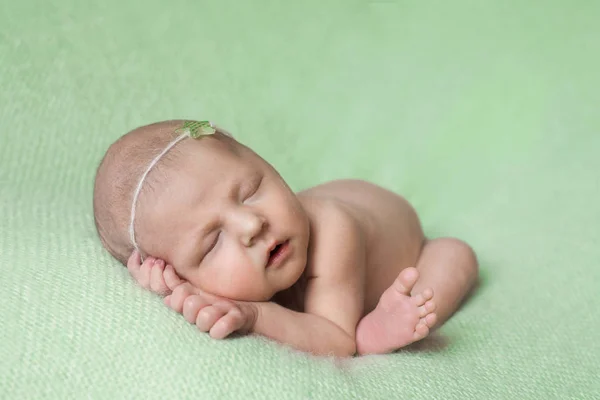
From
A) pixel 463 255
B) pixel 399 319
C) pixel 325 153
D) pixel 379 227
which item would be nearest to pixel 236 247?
pixel 399 319

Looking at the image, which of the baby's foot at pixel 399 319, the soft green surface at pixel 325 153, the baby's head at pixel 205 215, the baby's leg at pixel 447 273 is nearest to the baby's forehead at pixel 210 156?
the baby's head at pixel 205 215

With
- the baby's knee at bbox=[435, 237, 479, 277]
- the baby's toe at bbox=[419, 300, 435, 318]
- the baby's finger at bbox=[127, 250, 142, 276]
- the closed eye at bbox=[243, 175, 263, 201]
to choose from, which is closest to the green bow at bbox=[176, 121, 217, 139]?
the closed eye at bbox=[243, 175, 263, 201]

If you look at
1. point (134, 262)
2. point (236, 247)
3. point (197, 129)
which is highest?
point (197, 129)

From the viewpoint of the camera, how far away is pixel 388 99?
2.04 m

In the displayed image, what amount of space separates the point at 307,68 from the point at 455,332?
1.05 meters

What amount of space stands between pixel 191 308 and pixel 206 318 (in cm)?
→ 3

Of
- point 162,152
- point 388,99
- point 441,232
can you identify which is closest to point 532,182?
point 441,232

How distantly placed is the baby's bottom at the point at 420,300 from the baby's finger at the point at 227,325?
0.85ft

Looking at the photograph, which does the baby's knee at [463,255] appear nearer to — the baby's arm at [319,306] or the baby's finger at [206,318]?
the baby's arm at [319,306]

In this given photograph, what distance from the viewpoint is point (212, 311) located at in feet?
3.20

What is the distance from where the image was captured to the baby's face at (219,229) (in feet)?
3.52

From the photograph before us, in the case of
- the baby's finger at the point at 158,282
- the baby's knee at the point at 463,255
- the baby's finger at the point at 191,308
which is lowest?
the baby's finger at the point at 158,282

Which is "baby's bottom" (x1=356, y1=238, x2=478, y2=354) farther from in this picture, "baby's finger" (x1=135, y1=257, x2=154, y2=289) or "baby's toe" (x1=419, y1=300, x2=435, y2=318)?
"baby's finger" (x1=135, y1=257, x2=154, y2=289)

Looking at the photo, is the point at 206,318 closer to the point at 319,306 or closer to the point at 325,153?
the point at 319,306
